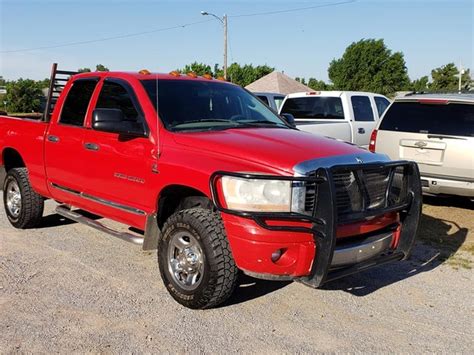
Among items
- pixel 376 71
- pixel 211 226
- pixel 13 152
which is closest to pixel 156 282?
pixel 211 226

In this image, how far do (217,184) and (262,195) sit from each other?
350 mm

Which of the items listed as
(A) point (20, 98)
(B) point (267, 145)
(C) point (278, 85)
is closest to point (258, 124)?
(B) point (267, 145)

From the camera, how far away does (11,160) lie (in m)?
6.87

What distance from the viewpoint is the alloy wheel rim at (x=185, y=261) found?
4043 mm

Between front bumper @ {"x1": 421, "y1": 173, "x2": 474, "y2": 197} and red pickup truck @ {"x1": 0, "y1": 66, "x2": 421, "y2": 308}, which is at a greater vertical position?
red pickup truck @ {"x1": 0, "y1": 66, "x2": 421, "y2": 308}

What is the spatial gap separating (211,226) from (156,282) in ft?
3.99

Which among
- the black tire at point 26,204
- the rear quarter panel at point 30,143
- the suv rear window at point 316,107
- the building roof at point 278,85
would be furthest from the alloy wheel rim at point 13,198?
the building roof at point 278,85

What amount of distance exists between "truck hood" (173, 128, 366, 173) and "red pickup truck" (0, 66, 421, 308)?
0.04 ft

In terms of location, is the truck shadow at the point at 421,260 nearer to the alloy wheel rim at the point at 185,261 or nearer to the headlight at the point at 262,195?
the alloy wheel rim at the point at 185,261

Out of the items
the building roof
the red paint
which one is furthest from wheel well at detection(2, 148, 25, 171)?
the building roof

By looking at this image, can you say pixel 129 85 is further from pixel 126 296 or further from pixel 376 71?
pixel 376 71

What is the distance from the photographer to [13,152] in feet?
22.0

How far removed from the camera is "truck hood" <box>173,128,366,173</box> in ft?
12.5

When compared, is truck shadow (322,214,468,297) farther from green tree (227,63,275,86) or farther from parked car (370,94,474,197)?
green tree (227,63,275,86)
